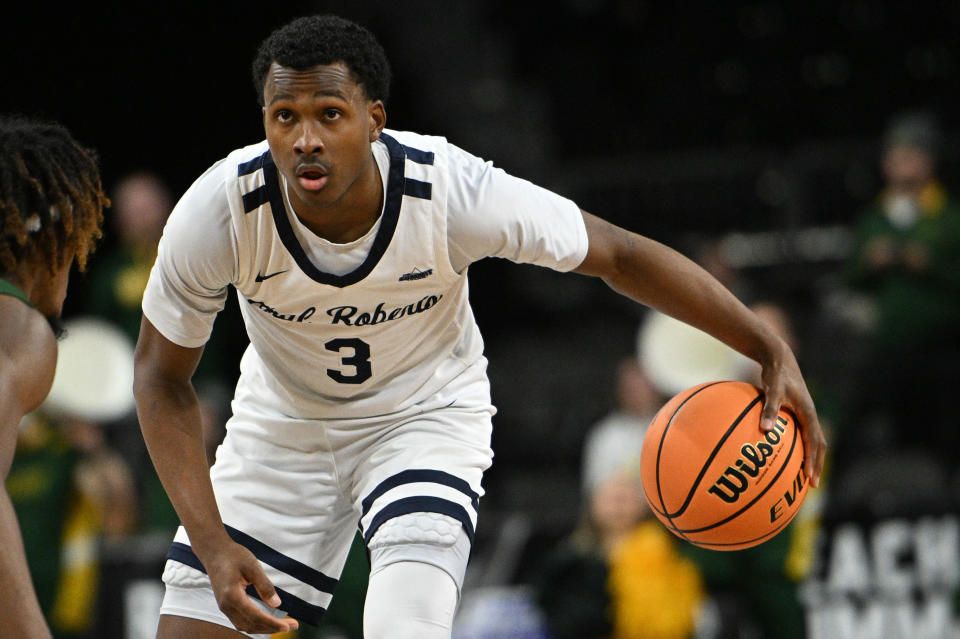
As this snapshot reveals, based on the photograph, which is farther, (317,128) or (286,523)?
(286,523)

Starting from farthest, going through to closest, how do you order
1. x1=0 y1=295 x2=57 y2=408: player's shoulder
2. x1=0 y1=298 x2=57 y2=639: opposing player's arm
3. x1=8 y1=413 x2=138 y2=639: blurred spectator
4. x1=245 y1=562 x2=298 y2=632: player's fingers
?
1. x1=8 y1=413 x2=138 y2=639: blurred spectator
2. x1=245 y1=562 x2=298 y2=632: player's fingers
3. x1=0 y1=295 x2=57 y2=408: player's shoulder
4. x1=0 y1=298 x2=57 y2=639: opposing player's arm

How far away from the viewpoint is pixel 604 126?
36.9 ft

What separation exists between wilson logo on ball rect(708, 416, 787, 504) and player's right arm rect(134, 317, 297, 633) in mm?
1233

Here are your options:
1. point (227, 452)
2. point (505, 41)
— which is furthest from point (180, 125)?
point (227, 452)

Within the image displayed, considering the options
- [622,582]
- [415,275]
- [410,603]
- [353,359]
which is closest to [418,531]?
[410,603]

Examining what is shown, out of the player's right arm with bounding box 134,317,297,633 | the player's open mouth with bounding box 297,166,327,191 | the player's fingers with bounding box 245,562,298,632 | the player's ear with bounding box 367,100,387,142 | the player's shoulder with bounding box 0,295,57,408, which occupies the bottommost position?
the player's fingers with bounding box 245,562,298,632

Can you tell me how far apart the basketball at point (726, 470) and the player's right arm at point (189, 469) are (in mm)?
1153

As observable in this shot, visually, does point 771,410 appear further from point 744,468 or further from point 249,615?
point 249,615

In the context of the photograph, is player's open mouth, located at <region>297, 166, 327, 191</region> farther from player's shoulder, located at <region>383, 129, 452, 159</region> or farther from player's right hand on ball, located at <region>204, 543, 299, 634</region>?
player's right hand on ball, located at <region>204, 543, 299, 634</region>

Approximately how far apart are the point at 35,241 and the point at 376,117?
0.90 m

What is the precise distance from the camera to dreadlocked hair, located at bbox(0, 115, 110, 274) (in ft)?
11.0

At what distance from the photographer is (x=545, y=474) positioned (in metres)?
10.0

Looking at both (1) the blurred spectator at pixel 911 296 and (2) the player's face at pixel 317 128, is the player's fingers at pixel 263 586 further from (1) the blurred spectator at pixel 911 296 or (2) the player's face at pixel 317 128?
(1) the blurred spectator at pixel 911 296

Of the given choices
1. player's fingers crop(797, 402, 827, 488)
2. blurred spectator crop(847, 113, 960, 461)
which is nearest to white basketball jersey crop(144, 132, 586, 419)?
player's fingers crop(797, 402, 827, 488)
